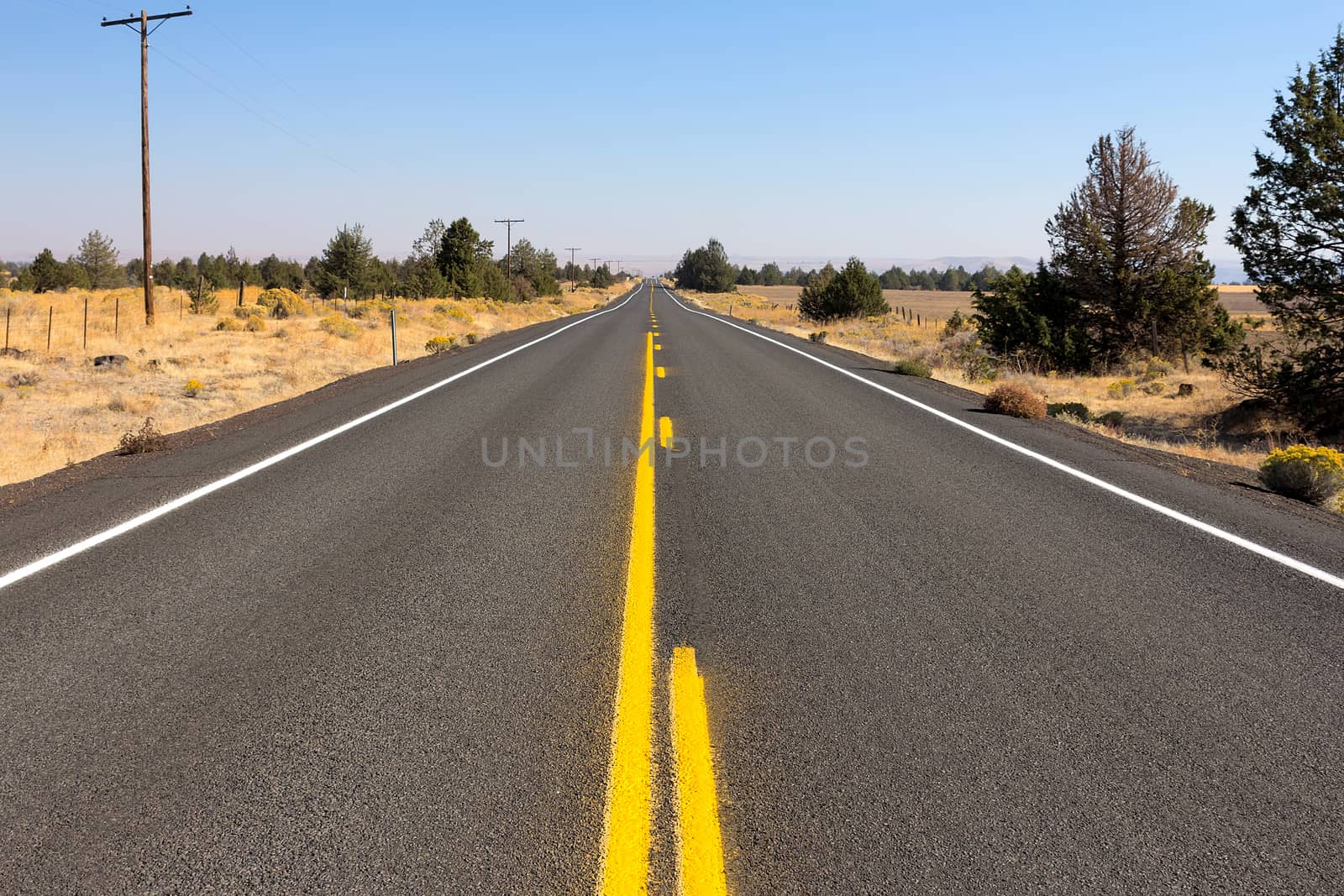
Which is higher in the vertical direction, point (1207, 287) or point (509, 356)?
point (1207, 287)

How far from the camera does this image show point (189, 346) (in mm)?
24906

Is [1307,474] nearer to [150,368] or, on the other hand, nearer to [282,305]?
[150,368]

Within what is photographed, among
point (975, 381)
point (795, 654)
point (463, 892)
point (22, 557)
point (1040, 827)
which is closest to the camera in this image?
point (463, 892)

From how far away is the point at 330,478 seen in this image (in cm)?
771

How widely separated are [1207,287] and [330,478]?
2956 cm

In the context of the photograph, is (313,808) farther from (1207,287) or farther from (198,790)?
(1207,287)

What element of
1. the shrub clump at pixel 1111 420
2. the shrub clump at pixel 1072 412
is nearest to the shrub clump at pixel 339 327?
the shrub clump at pixel 1072 412

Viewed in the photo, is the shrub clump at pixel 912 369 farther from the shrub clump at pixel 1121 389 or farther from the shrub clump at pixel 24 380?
the shrub clump at pixel 24 380

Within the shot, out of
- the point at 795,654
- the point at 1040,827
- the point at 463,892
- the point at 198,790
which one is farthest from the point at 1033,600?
the point at 198,790

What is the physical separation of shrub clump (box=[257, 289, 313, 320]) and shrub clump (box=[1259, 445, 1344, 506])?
38.0 meters

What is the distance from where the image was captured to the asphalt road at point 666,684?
8.66ft

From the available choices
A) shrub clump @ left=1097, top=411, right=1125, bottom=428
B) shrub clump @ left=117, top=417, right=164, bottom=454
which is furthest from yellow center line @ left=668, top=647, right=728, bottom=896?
shrub clump @ left=1097, top=411, right=1125, bottom=428

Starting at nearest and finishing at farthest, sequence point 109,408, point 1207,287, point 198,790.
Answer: point 198,790 → point 109,408 → point 1207,287

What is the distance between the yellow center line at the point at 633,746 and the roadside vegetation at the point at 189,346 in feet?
23.1
